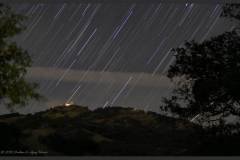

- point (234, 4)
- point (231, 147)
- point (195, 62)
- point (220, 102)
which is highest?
point (234, 4)

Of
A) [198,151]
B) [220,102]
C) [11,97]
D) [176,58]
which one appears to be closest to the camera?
[11,97]

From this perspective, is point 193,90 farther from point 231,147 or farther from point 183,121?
point 231,147

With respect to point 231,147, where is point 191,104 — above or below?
above

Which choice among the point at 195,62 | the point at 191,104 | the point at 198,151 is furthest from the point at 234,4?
the point at 198,151

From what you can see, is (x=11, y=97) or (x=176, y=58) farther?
(x=176, y=58)

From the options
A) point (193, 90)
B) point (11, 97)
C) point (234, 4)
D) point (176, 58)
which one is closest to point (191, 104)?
point (193, 90)

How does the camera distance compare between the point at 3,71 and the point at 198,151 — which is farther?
the point at 198,151

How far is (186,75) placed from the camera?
41156 millimetres

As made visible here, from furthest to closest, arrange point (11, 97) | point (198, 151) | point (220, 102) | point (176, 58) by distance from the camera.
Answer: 1. point (198, 151)
2. point (176, 58)
3. point (220, 102)
4. point (11, 97)

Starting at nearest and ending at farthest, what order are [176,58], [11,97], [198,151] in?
[11,97], [176,58], [198,151]

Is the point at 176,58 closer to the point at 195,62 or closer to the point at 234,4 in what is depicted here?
the point at 195,62

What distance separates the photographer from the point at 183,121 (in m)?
40.6

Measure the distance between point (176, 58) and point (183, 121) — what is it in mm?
4490

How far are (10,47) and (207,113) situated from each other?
14790 millimetres
